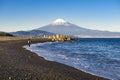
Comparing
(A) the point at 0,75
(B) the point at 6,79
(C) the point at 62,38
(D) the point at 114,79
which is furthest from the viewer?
(C) the point at 62,38

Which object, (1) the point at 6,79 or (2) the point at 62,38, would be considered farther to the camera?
(2) the point at 62,38

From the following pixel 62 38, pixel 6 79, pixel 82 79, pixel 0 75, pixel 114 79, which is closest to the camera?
pixel 6 79

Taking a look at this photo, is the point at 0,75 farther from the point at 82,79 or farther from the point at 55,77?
the point at 82,79

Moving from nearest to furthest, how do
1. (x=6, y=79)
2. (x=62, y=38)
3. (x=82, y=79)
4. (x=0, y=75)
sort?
(x=6, y=79) < (x=0, y=75) < (x=82, y=79) < (x=62, y=38)

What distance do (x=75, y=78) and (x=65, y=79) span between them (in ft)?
3.71

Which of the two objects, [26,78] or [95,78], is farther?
[95,78]

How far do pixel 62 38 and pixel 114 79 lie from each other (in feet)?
415

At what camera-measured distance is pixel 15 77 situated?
1539 cm

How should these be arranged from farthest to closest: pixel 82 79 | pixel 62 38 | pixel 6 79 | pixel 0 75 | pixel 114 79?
pixel 62 38 → pixel 114 79 → pixel 82 79 → pixel 0 75 → pixel 6 79

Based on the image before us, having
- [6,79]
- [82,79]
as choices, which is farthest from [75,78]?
[6,79]

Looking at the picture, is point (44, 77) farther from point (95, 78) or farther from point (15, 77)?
point (95, 78)

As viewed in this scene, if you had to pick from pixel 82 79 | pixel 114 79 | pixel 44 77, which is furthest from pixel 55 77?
pixel 114 79

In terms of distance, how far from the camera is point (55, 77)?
648 inches

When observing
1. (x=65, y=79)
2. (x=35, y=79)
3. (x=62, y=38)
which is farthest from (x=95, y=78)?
(x=62, y=38)
